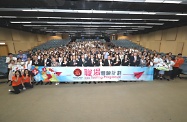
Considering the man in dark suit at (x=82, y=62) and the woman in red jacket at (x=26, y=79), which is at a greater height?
the man in dark suit at (x=82, y=62)

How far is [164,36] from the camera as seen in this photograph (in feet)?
53.3

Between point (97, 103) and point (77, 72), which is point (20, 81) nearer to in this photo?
point (77, 72)

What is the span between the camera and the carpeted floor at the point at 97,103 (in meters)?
2.93

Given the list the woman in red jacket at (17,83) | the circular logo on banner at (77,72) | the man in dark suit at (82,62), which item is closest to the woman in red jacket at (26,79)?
the woman in red jacket at (17,83)

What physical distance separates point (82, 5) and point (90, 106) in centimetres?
668

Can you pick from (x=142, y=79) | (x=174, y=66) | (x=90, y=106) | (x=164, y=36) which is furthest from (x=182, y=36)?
(x=90, y=106)

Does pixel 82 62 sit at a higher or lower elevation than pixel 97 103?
higher

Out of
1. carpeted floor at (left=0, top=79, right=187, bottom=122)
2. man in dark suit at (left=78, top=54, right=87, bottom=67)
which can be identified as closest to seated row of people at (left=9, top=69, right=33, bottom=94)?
carpeted floor at (left=0, top=79, right=187, bottom=122)

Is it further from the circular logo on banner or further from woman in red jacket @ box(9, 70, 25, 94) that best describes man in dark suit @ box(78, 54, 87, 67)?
woman in red jacket @ box(9, 70, 25, 94)

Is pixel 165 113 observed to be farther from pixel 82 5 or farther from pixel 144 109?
pixel 82 5

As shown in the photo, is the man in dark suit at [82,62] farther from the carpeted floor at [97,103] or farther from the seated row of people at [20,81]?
the seated row of people at [20,81]

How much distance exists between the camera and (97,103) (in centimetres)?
360

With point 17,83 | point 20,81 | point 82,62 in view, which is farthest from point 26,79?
point 82,62

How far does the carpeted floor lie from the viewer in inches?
115
